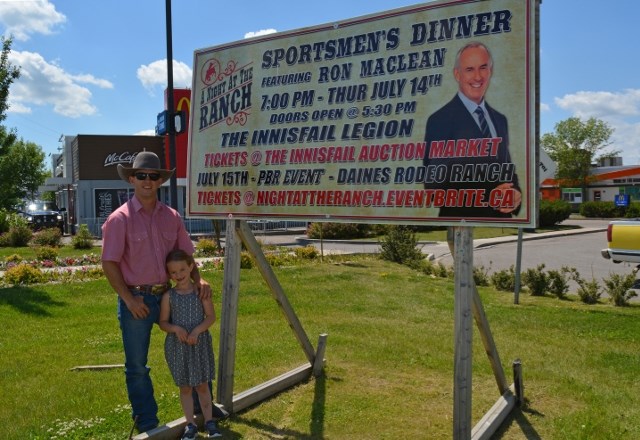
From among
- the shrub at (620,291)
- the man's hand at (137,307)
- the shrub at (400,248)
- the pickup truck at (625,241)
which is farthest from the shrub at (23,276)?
the pickup truck at (625,241)

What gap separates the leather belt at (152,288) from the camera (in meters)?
4.05

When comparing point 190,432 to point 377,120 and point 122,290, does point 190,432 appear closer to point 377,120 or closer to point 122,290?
point 122,290

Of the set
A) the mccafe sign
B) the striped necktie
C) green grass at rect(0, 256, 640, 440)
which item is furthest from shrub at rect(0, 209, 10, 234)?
the striped necktie

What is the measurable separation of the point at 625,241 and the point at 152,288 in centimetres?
1191

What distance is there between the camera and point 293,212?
4.72 m

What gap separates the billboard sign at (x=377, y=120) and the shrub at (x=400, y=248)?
11203 mm

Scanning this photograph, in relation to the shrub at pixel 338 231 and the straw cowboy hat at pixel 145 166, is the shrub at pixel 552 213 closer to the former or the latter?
the shrub at pixel 338 231

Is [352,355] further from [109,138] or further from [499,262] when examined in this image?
[109,138]

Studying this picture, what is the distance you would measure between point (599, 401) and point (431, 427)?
5.11 ft

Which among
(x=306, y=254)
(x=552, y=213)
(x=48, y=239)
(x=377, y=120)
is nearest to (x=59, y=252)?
(x=48, y=239)

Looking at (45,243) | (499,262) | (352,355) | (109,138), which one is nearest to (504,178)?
(352,355)

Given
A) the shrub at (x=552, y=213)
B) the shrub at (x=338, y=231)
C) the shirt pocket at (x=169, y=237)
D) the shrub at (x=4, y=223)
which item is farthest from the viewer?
the shrub at (x=552, y=213)

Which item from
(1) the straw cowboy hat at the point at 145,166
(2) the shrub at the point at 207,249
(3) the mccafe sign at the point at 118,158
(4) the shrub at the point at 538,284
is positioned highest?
(3) the mccafe sign at the point at 118,158

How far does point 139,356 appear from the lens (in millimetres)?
4074
